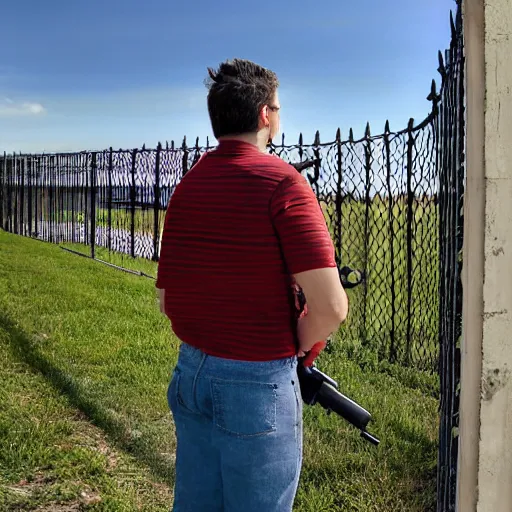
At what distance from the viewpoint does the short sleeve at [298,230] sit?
171 cm

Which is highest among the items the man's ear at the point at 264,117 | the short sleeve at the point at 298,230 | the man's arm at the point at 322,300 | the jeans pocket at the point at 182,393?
the man's ear at the point at 264,117

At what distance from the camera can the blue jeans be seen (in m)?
1.82

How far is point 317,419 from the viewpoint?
14.5 feet

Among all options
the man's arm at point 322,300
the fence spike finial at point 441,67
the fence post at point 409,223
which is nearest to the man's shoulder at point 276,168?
the man's arm at point 322,300

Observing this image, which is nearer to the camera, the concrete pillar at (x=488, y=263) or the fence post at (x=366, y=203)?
the concrete pillar at (x=488, y=263)

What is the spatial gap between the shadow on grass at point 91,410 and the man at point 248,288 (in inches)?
84.4

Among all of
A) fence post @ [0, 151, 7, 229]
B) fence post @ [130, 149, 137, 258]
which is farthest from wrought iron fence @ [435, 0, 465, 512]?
fence post @ [0, 151, 7, 229]

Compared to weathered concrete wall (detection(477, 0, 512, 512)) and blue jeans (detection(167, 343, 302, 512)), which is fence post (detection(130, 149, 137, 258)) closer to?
blue jeans (detection(167, 343, 302, 512))

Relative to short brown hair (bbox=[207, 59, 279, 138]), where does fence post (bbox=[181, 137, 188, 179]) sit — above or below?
above

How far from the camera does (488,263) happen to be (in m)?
1.53

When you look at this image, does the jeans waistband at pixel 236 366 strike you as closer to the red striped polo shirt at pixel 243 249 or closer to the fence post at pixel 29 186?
the red striped polo shirt at pixel 243 249

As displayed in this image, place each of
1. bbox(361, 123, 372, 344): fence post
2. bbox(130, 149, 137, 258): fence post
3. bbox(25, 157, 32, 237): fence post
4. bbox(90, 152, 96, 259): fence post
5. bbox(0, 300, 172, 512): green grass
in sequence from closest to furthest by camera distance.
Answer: bbox(0, 300, 172, 512): green grass → bbox(361, 123, 372, 344): fence post → bbox(130, 149, 137, 258): fence post → bbox(90, 152, 96, 259): fence post → bbox(25, 157, 32, 237): fence post

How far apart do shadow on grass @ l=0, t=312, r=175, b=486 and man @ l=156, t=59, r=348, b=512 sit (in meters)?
2.14

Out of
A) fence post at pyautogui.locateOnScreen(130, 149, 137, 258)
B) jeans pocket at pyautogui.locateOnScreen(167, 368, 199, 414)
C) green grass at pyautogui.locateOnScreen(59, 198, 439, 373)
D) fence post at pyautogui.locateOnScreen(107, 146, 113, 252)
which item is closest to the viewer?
jeans pocket at pyautogui.locateOnScreen(167, 368, 199, 414)
